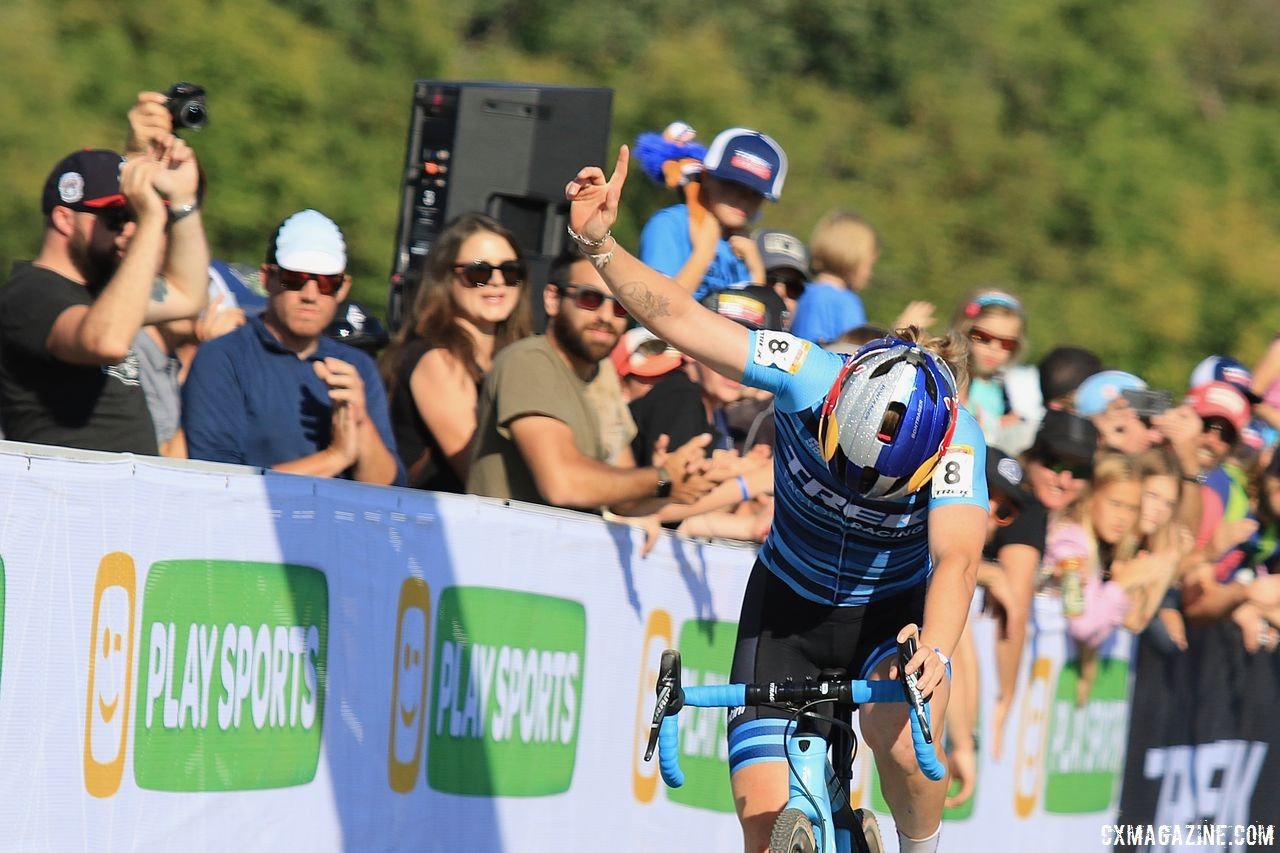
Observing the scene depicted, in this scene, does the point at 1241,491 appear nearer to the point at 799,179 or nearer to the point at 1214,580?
the point at 1214,580

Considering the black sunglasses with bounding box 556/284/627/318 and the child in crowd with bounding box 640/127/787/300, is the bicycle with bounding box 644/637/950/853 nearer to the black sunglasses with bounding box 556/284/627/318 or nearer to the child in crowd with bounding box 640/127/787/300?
the black sunglasses with bounding box 556/284/627/318

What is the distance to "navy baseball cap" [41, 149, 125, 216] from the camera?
6.46 meters

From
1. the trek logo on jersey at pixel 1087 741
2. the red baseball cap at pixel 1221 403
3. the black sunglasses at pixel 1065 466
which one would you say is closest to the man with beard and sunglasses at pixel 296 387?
the black sunglasses at pixel 1065 466


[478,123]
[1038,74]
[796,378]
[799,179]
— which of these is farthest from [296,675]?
[1038,74]

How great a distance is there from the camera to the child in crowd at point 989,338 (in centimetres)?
1013

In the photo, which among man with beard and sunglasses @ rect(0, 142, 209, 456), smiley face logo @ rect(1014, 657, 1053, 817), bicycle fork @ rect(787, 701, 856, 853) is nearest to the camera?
bicycle fork @ rect(787, 701, 856, 853)

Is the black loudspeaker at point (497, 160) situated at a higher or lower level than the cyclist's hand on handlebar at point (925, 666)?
higher

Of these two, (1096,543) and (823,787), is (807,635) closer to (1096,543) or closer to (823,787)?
(823,787)

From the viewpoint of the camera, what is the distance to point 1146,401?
437 inches

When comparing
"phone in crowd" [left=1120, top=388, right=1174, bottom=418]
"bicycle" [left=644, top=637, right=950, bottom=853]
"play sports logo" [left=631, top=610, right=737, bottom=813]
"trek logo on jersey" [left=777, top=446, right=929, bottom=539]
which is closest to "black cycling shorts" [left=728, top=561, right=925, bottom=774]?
"bicycle" [left=644, top=637, right=950, bottom=853]

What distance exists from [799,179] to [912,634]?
992 inches

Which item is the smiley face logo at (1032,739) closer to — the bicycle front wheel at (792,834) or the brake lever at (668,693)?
the bicycle front wheel at (792,834)

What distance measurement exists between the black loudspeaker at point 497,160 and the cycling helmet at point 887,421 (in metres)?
4.37

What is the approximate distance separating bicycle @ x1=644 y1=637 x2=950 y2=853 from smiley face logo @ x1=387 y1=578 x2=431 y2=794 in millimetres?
1243
